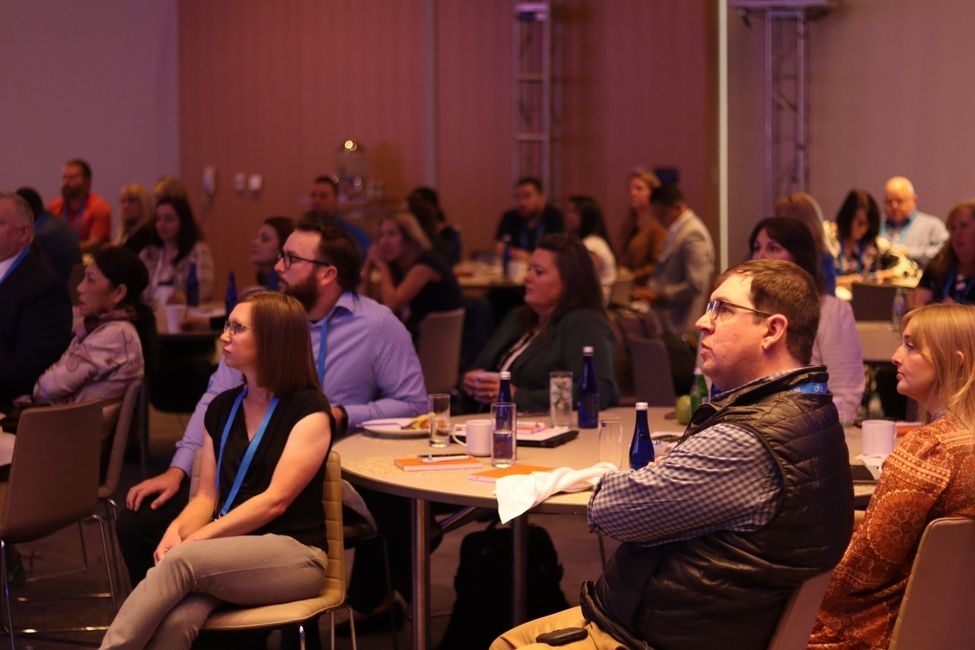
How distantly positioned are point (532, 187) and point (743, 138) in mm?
1996

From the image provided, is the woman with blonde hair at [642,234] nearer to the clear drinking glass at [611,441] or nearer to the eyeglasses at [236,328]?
the clear drinking glass at [611,441]

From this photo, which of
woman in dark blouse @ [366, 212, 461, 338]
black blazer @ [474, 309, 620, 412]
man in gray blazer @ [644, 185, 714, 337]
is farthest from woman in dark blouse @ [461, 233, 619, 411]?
man in gray blazer @ [644, 185, 714, 337]

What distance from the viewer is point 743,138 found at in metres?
11.2

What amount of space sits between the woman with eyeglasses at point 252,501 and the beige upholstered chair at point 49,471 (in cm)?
65

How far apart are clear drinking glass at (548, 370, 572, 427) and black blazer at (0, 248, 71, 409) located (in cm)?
225

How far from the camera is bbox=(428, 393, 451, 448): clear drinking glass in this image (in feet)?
12.5

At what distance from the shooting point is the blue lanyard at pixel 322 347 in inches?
169

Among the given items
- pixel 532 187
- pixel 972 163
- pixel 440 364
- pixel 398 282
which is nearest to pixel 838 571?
pixel 440 364

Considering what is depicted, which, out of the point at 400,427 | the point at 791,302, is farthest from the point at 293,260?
the point at 791,302

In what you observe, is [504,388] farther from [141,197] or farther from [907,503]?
[141,197]

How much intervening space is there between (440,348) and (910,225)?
3.92 metres

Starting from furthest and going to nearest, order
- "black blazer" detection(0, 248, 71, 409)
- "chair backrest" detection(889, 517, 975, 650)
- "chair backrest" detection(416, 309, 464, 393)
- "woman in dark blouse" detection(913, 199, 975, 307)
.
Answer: "chair backrest" detection(416, 309, 464, 393), "woman in dark blouse" detection(913, 199, 975, 307), "black blazer" detection(0, 248, 71, 409), "chair backrest" detection(889, 517, 975, 650)

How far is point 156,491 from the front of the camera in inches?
150

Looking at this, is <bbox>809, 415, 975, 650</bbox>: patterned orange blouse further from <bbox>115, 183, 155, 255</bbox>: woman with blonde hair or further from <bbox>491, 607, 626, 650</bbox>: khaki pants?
<bbox>115, 183, 155, 255</bbox>: woman with blonde hair
